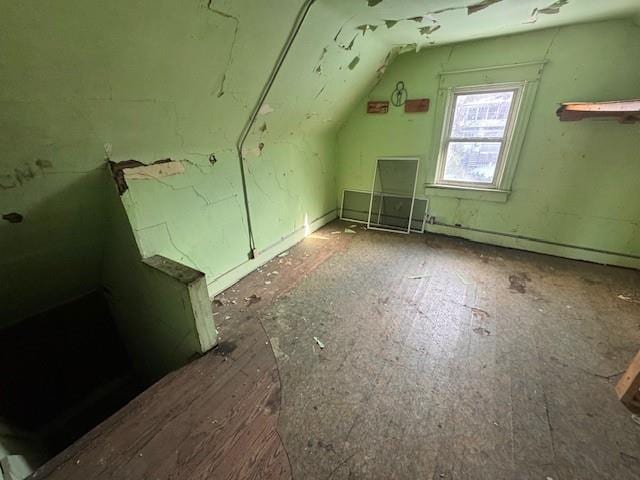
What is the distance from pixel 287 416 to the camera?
1313mm

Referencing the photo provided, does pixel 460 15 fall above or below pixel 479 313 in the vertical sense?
above

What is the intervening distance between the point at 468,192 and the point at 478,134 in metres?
0.62

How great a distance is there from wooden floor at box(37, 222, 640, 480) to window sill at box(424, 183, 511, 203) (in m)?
0.94

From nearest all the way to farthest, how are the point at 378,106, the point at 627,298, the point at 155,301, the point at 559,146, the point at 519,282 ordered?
1. the point at 155,301
2. the point at 627,298
3. the point at 519,282
4. the point at 559,146
5. the point at 378,106

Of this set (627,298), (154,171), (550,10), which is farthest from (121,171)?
(627,298)

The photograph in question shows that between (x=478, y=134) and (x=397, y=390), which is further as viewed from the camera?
(x=478, y=134)

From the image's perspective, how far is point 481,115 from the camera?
2.84 meters

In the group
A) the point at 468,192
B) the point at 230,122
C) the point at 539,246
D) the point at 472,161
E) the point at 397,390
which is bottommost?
the point at 397,390

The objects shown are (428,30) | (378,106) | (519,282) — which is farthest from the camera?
(378,106)

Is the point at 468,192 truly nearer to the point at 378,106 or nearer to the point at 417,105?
the point at 417,105

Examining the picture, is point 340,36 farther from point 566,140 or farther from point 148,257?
point 566,140

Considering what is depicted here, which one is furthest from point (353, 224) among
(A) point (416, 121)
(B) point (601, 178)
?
(B) point (601, 178)

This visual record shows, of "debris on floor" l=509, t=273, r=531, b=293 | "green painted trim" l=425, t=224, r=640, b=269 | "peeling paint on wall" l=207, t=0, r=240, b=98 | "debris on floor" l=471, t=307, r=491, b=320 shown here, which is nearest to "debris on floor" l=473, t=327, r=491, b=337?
"debris on floor" l=471, t=307, r=491, b=320

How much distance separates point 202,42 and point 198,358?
173cm
